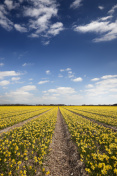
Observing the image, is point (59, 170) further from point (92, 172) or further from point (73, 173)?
point (92, 172)

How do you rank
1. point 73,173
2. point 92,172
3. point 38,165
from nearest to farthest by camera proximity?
1. point 92,172
2. point 73,173
3. point 38,165

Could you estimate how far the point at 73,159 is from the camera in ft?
22.9

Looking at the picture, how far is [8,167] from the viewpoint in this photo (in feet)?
18.6

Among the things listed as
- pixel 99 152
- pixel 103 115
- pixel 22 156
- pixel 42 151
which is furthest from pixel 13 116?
pixel 103 115

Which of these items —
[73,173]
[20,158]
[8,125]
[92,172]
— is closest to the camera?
[92,172]

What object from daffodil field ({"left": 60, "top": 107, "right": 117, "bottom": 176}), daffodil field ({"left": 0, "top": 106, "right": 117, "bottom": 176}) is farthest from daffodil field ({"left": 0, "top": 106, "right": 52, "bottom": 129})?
daffodil field ({"left": 60, "top": 107, "right": 117, "bottom": 176})

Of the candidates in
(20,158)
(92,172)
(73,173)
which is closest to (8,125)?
(20,158)

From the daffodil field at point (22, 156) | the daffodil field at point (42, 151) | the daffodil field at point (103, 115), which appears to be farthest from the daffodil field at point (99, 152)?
the daffodil field at point (103, 115)

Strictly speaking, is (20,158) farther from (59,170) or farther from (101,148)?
(101,148)

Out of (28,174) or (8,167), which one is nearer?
(28,174)

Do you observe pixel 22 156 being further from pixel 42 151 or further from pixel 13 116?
pixel 13 116

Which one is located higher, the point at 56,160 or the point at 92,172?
the point at 92,172

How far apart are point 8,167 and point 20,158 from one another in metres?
1.05

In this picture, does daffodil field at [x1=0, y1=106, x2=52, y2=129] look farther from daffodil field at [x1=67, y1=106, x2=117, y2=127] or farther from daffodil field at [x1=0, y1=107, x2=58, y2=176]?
daffodil field at [x1=67, y1=106, x2=117, y2=127]
